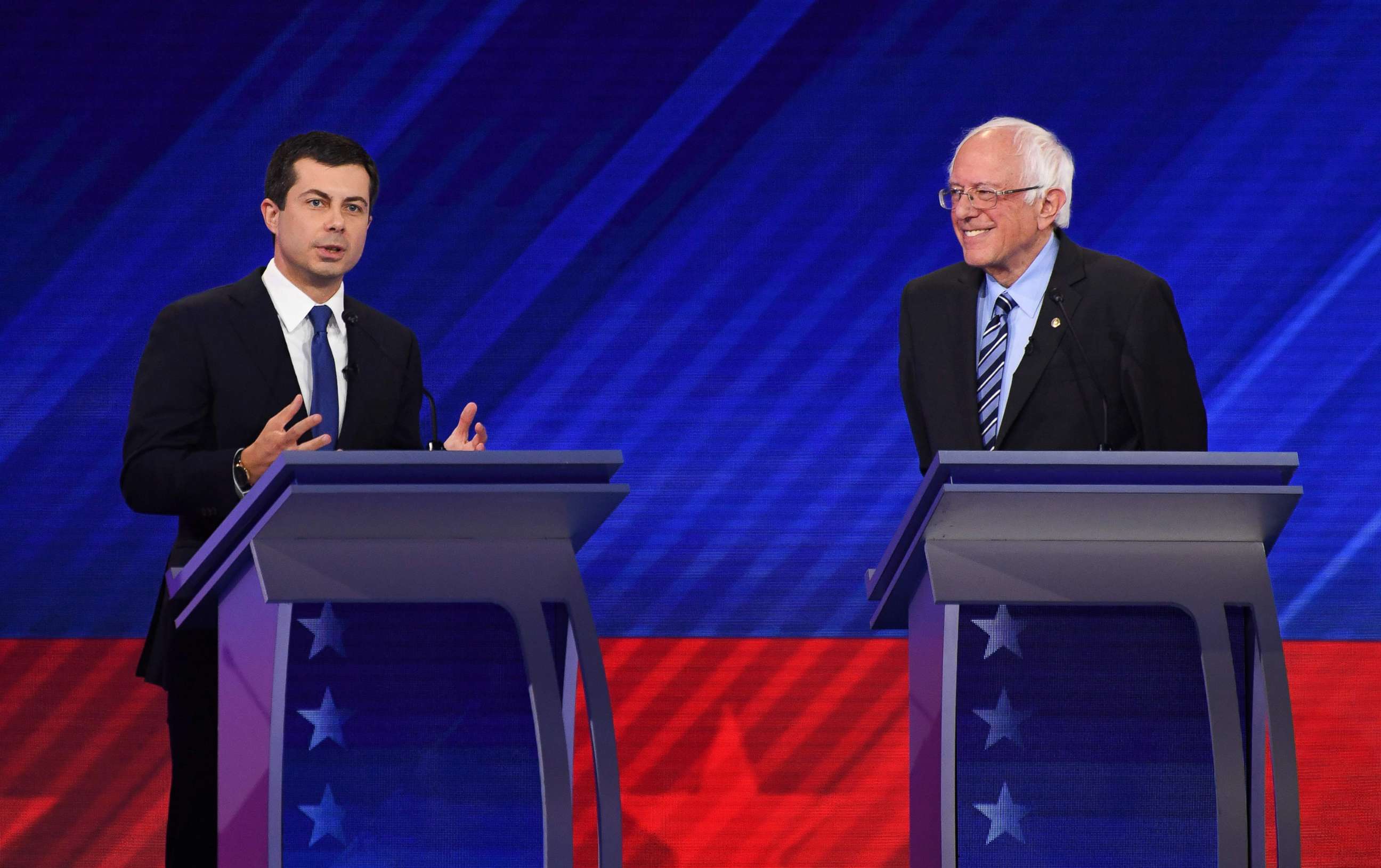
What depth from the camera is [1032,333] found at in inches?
113

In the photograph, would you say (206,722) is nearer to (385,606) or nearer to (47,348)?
(385,606)

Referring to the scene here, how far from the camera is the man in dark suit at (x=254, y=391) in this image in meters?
2.54

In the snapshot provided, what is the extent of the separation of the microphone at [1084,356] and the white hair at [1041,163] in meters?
0.25

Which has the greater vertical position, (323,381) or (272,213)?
(272,213)

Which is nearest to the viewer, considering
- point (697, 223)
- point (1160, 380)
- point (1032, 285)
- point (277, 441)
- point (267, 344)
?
point (277, 441)

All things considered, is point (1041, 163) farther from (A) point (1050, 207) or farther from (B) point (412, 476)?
(B) point (412, 476)

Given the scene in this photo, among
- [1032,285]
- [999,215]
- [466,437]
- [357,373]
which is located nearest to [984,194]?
[999,215]

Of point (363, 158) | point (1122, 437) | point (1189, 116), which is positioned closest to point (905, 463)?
point (1189, 116)

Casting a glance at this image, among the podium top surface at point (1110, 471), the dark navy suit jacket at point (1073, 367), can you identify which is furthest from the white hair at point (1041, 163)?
the podium top surface at point (1110, 471)

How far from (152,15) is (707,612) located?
2.02 m

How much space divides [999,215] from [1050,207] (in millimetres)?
111

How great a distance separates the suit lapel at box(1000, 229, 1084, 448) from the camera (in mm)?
2781

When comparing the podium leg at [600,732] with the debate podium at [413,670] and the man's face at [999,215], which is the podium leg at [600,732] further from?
the man's face at [999,215]

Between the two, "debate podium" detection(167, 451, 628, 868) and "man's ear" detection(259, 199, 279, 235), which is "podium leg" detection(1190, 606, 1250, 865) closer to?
"debate podium" detection(167, 451, 628, 868)
